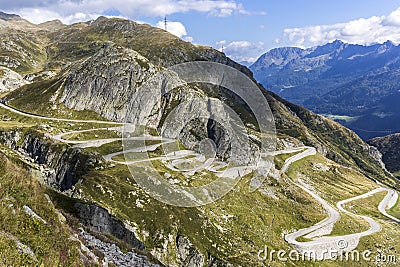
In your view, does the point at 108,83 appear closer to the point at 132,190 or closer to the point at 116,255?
the point at 132,190

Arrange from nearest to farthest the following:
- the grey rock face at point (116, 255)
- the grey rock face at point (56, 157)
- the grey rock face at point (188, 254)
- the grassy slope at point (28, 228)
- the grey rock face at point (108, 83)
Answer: the grassy slope at point (28, 228) → the grey rock face at point (116, 255) → the grey rock face at point (188, 254) → the grey rock face at point (56, 157) → the grey rock face at point (108, 83)

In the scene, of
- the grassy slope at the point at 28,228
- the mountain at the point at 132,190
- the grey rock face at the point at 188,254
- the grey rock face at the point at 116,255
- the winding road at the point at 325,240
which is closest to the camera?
the grassy slope at the point at 28,228

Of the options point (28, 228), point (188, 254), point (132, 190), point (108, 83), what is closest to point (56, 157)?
point (132, 190)

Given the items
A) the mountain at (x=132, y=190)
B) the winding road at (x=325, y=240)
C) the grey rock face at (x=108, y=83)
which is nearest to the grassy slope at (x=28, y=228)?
the mountain at (x=132, y=190)

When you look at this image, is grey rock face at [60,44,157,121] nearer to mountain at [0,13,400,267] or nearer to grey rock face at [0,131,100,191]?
mountain at [0,13,400,267]

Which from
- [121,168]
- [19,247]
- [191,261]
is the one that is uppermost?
[19,247]

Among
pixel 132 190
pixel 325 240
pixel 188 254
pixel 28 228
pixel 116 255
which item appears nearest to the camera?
pixel 28 228

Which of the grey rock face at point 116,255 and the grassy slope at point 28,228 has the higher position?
the grassy slope at point 28,228

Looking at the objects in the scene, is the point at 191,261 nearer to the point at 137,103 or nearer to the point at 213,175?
the point at 213,175

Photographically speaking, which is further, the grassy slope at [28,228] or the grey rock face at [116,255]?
the grey rock face at [116,255]

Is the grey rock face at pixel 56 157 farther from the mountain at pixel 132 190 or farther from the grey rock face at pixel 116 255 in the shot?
the grey rock face at pixel 116 255

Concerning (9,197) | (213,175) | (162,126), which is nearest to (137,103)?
(162,126)
